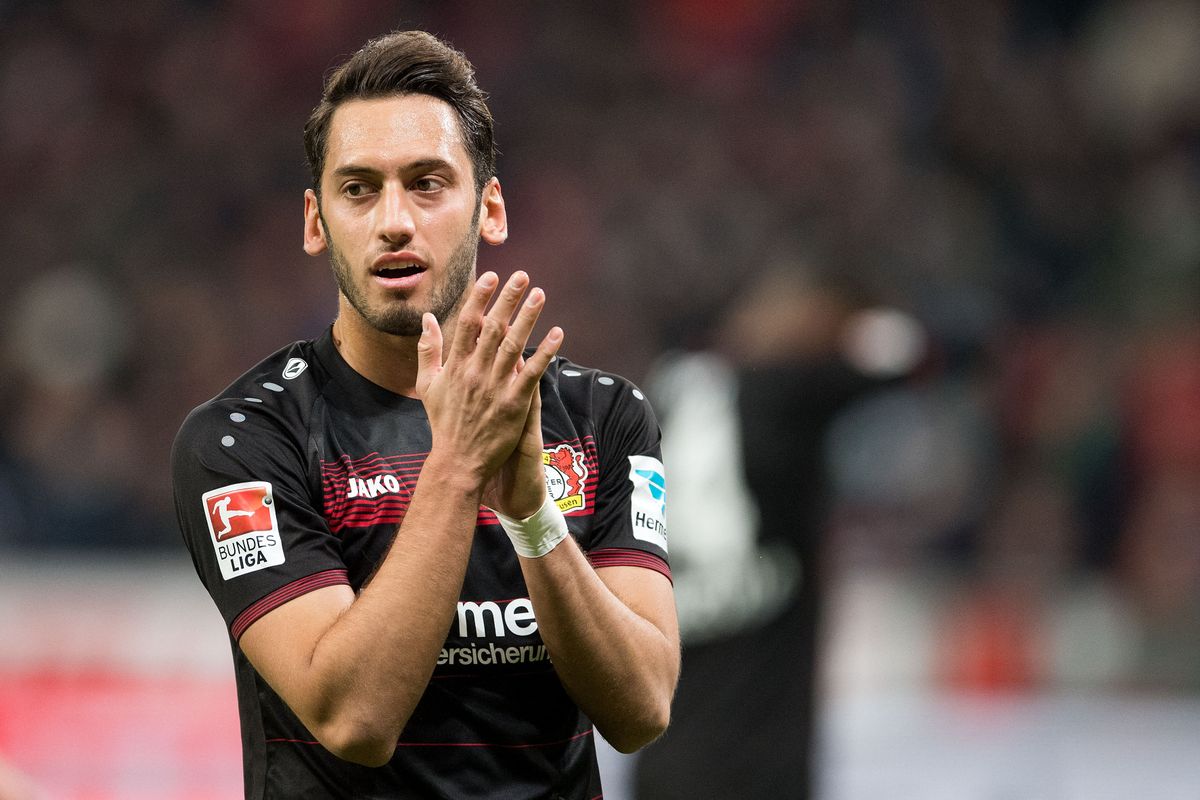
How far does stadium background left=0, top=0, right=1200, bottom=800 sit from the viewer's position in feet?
21.1

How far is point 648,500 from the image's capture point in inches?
110

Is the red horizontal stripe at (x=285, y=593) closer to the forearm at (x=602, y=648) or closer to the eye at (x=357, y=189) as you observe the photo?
the forearm at (x=602, y=648)

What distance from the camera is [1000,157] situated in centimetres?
1137

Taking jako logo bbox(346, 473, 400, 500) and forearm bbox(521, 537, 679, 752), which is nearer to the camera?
forearm bbox(521, 537, 679, 752)

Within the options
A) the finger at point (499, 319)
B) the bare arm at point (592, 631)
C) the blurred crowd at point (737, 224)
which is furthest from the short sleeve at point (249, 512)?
the blurred crowd at point (737, 224)

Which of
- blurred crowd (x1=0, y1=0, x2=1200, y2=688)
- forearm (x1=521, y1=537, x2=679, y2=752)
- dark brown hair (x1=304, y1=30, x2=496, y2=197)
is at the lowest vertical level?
forearm (x1=521, y1=537, x2=679, y2=752)

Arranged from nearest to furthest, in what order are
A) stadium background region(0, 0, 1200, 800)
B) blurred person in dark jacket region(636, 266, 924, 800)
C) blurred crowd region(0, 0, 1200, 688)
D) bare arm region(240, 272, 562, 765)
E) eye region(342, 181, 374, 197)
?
bare arm region(240, 272, 562, 765) → eye region(342, 181, 374, 197) → blurred person in dark jacket region(636, 266, 924, 800) → stadium background region(0, 0, 1200, 800) → blurred crowd region(0, 0, 1200, 688)

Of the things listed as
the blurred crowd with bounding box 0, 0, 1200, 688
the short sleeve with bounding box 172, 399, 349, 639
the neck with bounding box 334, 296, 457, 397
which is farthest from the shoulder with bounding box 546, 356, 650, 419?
the blurred crowd with bounding box 0, 0, 1200, 688

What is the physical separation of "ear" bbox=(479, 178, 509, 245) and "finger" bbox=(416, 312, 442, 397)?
1.33ft

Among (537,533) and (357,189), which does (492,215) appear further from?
(537,533)

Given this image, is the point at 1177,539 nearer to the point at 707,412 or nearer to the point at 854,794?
the point at 854,794

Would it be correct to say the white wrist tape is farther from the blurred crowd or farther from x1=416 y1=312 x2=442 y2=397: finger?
the blurred crowd

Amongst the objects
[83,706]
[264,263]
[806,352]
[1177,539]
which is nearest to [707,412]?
[806,352]

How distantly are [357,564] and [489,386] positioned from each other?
0.43 metres
